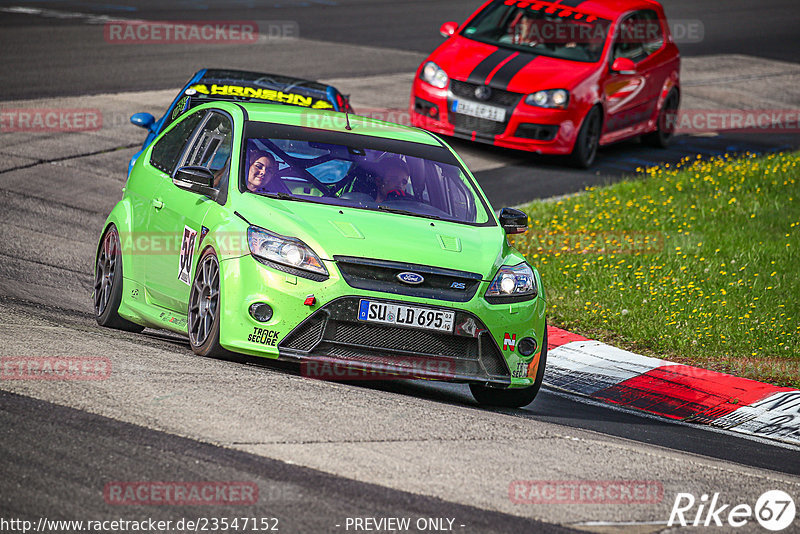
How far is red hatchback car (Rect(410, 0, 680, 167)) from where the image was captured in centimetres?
1555

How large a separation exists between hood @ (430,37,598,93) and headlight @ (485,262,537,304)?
8.28 m

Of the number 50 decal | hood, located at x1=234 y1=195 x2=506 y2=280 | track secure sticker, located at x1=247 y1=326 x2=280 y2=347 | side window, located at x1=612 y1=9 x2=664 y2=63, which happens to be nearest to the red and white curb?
hood, located at x1=234 y1=195 x2=506 y2=280

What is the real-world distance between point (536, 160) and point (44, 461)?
1204 cm

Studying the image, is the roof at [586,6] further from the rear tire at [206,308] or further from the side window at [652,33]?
the rear tire at [206,308]

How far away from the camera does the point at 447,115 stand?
15852mm

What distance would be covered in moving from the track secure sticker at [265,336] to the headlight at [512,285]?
4.04 feet

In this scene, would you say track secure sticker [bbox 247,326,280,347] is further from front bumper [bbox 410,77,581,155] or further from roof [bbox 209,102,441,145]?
front bumper [bbox 410,77,581,155]

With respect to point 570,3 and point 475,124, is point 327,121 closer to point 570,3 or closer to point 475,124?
point 475,124

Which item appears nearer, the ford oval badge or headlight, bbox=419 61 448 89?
the ford oval badge

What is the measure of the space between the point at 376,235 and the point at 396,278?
35 centimetres

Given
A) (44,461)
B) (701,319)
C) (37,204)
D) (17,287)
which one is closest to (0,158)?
(37,204)

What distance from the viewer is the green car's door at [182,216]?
25.2 feet

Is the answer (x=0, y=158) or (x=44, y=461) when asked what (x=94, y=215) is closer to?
(x=0, y=158)

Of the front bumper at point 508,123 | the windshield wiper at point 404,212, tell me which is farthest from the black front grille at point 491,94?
the windshield wiper at point 404,212
